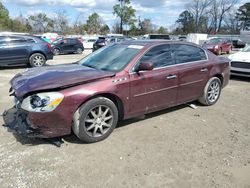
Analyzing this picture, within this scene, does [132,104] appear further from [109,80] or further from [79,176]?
[79,176]

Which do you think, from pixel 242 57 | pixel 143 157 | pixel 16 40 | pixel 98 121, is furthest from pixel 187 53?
pixel 16 40

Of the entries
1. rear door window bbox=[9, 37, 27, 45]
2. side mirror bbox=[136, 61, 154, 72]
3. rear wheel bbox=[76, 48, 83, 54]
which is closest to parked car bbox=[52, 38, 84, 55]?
rear wheel bbox=[76, 48, 83, 54]

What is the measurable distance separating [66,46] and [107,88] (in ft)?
66.1

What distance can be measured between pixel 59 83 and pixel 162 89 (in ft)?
6.44

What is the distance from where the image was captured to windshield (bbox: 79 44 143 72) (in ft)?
15.5

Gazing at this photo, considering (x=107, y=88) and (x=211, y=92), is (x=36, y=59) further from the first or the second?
(x=107, y=88)

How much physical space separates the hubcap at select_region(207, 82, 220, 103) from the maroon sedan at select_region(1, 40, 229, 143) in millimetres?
204

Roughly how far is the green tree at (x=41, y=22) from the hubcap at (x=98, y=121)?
59.8 meters

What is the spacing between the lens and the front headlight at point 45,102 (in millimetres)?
3838

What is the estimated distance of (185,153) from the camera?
13.1 feet

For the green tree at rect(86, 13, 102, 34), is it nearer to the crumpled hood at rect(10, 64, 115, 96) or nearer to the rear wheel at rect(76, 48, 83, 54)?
the rear wheel at rect(76, 48, 83, 54)

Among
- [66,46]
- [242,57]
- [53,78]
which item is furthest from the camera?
[66,46]

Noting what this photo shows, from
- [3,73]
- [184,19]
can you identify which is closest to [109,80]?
[3,73]

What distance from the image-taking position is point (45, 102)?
384cm
